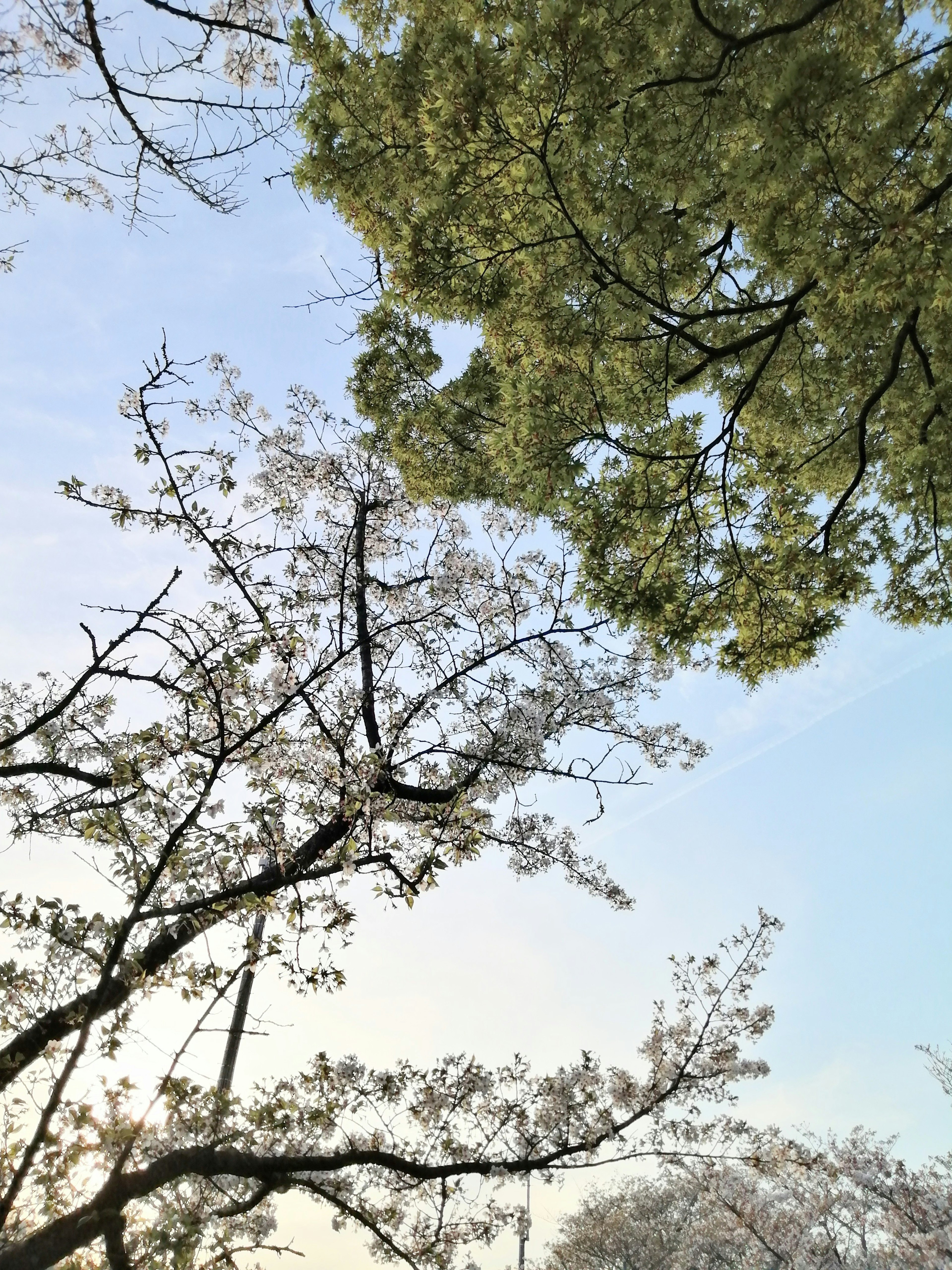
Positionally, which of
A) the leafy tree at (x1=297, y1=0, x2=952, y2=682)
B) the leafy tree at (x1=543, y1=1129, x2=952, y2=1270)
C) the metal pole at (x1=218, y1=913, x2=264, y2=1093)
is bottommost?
the leafy tree at (x1=543, y1=1129, x2=952, y2=1270)

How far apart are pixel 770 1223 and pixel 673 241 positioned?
26426mm

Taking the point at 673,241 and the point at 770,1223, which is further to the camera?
the point at 770,1223

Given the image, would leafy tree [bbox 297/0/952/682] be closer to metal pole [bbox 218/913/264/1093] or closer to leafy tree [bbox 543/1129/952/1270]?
metal pole [bbox 218/913/264/1093]

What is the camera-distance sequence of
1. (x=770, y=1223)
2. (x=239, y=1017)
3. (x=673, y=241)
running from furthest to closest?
(x=770, y=1223), (x=239, y=1017), (x=673, y=241)

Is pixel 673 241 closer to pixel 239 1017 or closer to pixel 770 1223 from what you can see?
pixel 239 1017

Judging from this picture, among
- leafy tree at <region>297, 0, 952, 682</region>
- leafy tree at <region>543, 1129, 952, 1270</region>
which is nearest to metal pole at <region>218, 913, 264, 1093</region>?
leafy tree at <region>297, 0, 952, 682</region>

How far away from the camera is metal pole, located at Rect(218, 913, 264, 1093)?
3.96 metres

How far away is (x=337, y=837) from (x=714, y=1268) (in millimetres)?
28745

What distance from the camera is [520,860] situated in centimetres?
808

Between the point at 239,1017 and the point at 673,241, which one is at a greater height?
the point at 673,241

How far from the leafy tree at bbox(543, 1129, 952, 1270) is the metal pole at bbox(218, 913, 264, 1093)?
13.2 m

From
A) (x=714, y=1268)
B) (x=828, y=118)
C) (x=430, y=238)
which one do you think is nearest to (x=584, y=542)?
(x=430, y=238)

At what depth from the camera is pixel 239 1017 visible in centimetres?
511

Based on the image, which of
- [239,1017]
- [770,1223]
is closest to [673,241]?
[239,1017]
